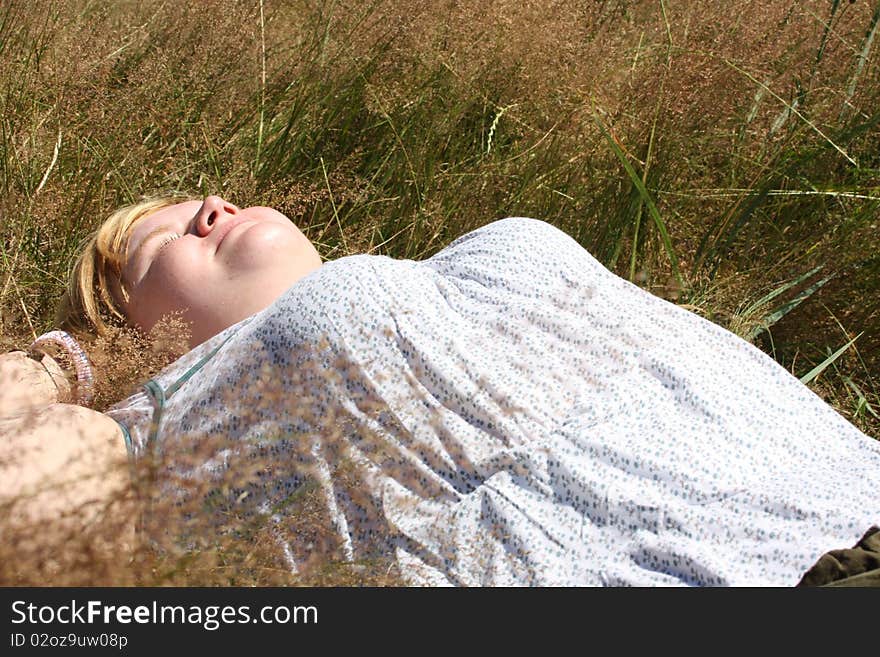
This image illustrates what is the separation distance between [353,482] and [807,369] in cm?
140

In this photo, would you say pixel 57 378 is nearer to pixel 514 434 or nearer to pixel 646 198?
pixel 514 434

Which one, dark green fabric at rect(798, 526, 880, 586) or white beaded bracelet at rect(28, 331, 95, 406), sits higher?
dark green fabric at rect(798, 526, 880, 586)

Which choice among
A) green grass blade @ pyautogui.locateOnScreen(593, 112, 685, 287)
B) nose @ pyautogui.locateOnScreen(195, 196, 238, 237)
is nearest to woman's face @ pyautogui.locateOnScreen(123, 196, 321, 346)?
nose @ pyautogui.locateOnScreen(195, 196, 238, 237)

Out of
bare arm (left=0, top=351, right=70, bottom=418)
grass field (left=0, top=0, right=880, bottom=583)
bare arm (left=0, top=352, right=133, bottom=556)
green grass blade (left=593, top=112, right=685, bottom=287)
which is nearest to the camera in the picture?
bare arm (left=0, top=352, right=133, bottom=556)

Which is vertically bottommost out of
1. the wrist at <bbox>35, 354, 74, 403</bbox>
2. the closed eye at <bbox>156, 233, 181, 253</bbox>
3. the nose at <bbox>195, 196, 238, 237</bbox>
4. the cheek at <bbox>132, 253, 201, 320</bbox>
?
the wrist at <bbox>35, 354, 74, 403</bbox>

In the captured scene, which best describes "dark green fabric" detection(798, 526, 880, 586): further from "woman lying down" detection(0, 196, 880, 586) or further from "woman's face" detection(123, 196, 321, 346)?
"woman's face" detection(123, 196, 321, 346)

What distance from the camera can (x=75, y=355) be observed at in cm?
178

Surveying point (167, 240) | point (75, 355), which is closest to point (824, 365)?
point (167, 240)

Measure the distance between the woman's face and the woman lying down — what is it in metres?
0.02

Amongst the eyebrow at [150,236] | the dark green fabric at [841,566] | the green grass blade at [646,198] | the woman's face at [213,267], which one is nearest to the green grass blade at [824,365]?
the green grass blade at [646,198]

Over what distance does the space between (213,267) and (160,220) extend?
25 cm

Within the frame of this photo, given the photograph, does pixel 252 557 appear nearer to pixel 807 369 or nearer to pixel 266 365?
pixel 266 365

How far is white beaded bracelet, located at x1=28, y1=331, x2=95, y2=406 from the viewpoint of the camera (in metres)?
1.73

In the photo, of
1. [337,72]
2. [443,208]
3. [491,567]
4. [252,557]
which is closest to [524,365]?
[491,567]
